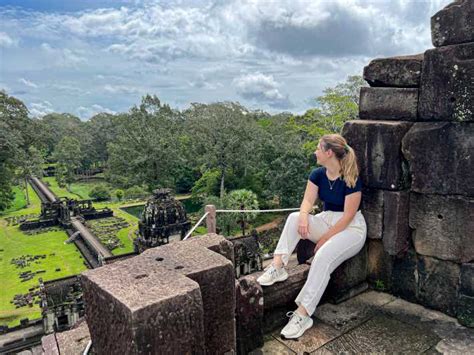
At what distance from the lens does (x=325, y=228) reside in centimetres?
318

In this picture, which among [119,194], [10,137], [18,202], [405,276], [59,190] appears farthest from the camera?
[59,190]

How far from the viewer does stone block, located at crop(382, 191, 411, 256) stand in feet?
10.4

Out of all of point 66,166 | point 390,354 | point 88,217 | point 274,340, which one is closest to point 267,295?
point 274,340

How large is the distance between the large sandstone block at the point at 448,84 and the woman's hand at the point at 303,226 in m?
1.24

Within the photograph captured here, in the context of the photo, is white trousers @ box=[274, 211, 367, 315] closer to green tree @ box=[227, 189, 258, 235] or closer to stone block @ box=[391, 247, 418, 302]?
stone block @ box=[391, 247, 418, 302]

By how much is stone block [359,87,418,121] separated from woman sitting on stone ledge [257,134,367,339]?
55 cm

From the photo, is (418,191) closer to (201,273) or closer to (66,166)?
(201,273)

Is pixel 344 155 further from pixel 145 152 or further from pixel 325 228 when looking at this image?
pixel 145 152

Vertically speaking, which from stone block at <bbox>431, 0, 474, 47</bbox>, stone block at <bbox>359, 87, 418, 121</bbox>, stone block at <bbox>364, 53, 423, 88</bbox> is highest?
stone block at <bbox>431, 0, 474, 47</bbox>

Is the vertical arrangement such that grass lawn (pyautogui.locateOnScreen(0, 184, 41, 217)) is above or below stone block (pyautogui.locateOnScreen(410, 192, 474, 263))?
below

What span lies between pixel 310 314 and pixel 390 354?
0.58m

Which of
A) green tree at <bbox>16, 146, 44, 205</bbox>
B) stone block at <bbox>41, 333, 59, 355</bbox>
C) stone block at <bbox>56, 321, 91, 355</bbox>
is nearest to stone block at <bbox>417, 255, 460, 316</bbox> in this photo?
stone block at <bbox>56, 321, 91, 355</bbox>

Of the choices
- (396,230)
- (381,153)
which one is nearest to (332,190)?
(381,153)

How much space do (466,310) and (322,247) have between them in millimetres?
1180
